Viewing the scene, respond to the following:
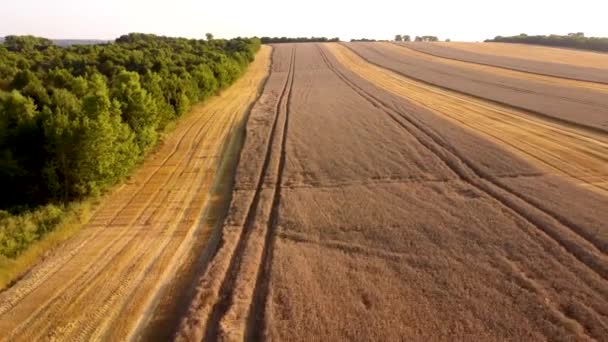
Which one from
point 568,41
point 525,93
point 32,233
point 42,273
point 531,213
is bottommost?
point 42,273

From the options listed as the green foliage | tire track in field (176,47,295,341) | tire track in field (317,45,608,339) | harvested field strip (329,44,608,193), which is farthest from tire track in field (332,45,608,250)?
the green foliage

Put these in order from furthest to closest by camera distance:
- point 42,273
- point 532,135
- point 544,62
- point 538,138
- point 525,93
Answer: point 544,62 < point 525,93 < point 532,135 < point 538,138 < point 42,273

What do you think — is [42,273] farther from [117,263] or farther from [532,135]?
[532,135]

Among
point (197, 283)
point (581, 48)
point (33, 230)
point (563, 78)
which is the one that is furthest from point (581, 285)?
point (581, 48)

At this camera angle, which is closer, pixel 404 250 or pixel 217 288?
pixel 217 288

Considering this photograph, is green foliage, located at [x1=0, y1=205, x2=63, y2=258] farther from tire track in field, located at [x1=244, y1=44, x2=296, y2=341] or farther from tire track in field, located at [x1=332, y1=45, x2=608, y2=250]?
tire track in field, located at [x1=332, y1=45, x2=608, y2=250]

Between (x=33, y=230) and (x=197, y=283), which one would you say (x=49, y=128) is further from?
(x=197, y=283)

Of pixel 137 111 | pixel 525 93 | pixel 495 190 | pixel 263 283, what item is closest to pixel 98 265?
pixel 263 283
